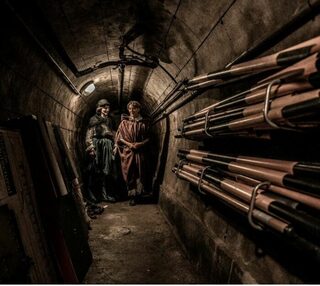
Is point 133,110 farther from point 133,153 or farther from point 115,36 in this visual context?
point 115,36

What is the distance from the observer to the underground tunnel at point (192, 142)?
73.7 inches

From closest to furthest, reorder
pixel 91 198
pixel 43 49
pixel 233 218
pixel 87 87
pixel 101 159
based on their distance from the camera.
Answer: pixel 233 218, pixel 43 49, pixel 87 87, pixel 91 198, pixel 101 159

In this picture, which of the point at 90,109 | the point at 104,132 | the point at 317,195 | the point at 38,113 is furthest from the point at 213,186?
the point at 90,109

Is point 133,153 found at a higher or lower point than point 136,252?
higher

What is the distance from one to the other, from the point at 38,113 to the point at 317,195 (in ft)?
14.8

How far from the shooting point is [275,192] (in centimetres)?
203

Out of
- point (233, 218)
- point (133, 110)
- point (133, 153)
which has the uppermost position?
point (133, 110)

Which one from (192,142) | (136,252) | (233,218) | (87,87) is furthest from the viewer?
(87,87)

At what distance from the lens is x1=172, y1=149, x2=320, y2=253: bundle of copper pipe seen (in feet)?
5.56

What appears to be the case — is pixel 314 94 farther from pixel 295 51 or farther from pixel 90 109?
pixel 90 109

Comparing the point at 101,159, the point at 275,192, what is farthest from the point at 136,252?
the point at 101,159

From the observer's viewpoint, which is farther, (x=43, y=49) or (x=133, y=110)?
(x=133, y=110)

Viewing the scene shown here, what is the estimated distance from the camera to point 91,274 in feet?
12.8

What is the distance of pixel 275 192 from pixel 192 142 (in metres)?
2.94
